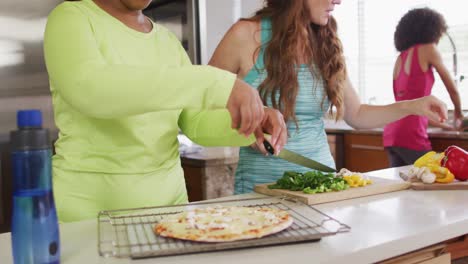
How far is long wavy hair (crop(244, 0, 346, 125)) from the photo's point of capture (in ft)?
5.88

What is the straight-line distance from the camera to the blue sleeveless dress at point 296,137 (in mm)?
1783

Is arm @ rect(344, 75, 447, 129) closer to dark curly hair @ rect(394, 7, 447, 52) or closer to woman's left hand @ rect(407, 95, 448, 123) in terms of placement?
woman's left hand @ rect(407, 95, 448, 123)

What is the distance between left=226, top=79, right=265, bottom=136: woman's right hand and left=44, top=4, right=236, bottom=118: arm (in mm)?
16

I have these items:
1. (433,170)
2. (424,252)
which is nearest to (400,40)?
(433,170)

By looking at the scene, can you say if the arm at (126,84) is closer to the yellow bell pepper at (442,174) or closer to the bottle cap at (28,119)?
the bottle cap at (28,119)

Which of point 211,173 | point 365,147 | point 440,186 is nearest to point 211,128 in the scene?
point 440,186

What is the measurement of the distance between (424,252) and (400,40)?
249cm

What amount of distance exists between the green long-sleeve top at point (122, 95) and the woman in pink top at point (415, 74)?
215 centimetres

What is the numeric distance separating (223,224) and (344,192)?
1.80ft

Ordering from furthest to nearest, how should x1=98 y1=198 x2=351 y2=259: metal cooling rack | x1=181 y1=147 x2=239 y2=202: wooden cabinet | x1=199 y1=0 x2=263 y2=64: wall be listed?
x1=199 y1=0 x2=263 y2=64: wall → x1=181 y1=147 x2=239 y2=202: wooden cabinet → x1=98 y1=198 x2=351 y2=259: metal cooling rack

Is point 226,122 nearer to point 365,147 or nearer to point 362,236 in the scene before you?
point 362,236

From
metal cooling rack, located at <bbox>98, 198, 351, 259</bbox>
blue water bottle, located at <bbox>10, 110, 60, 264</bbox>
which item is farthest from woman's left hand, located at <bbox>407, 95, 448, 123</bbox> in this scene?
blue water bottle, located at <bbox>10, 110, 60, 264</bbox>

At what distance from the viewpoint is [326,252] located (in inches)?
38.4

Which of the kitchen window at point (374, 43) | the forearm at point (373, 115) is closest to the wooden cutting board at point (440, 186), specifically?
the forearm at point (373, 115)
